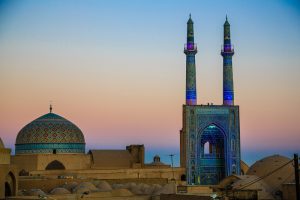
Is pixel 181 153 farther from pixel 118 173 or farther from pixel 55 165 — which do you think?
pixel 55 165

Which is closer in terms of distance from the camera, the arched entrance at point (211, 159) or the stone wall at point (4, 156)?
the stone wall at point (4, 156)

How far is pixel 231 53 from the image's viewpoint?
31.6 m

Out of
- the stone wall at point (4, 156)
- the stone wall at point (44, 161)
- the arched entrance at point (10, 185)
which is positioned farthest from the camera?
the stone wall at point (44, 161)

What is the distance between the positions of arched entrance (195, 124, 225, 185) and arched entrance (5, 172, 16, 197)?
459 inches

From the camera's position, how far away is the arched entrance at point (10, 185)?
69.8 feet

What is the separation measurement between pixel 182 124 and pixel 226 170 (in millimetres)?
3161

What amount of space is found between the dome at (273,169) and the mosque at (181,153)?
5cm

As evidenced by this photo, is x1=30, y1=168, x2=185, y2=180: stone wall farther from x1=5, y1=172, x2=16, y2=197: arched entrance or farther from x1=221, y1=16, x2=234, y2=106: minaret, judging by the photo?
x1=5, y1=172, x2=16, y2=197: arched entrance

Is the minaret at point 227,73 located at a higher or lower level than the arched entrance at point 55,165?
higher

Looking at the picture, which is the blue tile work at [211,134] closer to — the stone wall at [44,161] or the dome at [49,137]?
the stone wall at [44,161]

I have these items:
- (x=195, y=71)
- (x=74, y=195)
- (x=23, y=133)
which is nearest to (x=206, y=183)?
(x=195, y=71)

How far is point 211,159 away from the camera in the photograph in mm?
32094

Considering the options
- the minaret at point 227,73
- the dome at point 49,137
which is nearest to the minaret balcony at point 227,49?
the minaret at point 227,73

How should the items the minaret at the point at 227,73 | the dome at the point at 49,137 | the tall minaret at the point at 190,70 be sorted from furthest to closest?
the minaret at the point at 227,73 < the tall minaret at the point at 190,70 < the dome at the point at 49,137
